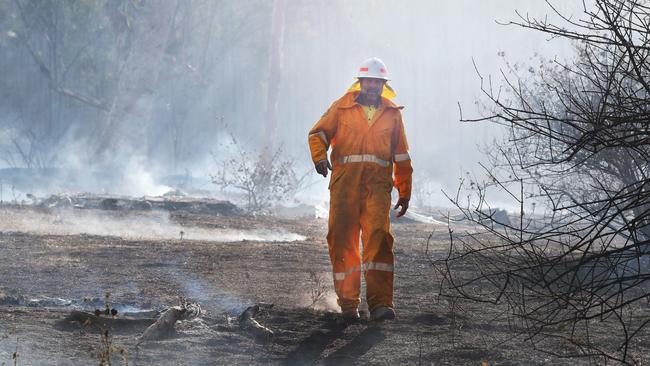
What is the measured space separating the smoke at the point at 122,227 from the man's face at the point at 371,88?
22.1 feet

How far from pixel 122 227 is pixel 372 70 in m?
9.27

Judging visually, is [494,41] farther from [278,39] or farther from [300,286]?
[300,286]

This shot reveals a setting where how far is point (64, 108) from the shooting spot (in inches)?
1558

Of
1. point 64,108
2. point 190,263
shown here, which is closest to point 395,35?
point 64,108

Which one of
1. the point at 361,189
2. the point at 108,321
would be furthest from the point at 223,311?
the point at 361,189

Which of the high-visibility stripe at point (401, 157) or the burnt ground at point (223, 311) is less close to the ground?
the high-visibility stripe at point (401, 157)

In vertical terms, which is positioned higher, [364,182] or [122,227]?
[364,182]

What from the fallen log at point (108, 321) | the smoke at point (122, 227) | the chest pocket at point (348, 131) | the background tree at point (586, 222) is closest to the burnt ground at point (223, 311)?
the fallen log at point (108, 321)

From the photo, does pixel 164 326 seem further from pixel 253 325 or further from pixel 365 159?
pixel 365 159

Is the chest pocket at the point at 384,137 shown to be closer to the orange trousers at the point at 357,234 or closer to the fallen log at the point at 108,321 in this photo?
the orange trousers at the point at 357,234

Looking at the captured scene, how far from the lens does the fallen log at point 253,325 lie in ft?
18.5

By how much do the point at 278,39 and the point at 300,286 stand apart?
19458 mm

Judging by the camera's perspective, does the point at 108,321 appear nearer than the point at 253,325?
Yes

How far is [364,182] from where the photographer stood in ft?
21.6
